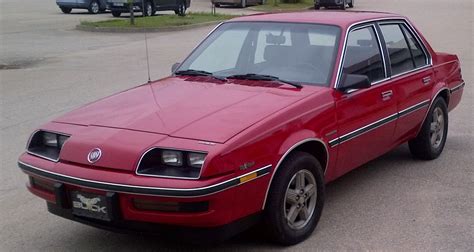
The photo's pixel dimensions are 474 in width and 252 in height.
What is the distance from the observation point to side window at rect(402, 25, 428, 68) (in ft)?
19.5

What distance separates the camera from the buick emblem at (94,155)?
146 inches

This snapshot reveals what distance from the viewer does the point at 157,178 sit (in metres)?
3.54

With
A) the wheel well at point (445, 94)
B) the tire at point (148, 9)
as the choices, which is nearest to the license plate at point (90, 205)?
the wheel well at point (445, 94)

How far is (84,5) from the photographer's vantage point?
29.6 m

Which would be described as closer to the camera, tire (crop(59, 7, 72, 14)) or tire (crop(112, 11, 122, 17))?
tire (crop(112, 11, 122, 17))

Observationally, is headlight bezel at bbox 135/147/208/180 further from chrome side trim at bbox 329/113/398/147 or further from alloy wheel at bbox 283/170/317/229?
chrome side trim at bbox 329/113/398/147

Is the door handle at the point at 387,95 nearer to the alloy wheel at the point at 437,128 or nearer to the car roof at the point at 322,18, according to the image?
the car roof at the point at 322,18

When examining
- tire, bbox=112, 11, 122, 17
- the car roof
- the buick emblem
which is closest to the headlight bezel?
the buick emblem

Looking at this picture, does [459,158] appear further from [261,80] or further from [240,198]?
[240,198]

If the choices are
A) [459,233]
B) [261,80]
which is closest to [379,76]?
[261,80]

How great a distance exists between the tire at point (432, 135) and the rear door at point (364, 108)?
31.3 inches

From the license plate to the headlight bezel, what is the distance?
30 centimetres

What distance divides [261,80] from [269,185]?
1.15 meters

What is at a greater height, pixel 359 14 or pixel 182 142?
pixel 359 14
